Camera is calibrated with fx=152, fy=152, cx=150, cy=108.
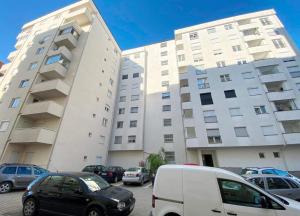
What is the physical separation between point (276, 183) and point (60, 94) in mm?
20267

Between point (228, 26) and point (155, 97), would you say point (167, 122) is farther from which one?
point (228, 26)

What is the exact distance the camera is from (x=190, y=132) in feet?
72.1

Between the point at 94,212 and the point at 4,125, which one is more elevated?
the point at 4,125

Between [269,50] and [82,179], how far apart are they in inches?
1183

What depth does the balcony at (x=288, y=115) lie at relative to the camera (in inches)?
728

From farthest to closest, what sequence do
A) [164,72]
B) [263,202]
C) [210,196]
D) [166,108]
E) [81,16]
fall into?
[164,72] → [166,108] → [81,16] → [210,196] → [263,202]

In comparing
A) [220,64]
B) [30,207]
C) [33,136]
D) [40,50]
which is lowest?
[30,207]

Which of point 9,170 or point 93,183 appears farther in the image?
point 9,170

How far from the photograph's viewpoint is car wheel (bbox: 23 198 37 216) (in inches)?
218

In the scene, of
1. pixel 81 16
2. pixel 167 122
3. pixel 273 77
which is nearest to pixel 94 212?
pixel 167 122

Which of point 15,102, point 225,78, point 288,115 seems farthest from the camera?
point 225,78

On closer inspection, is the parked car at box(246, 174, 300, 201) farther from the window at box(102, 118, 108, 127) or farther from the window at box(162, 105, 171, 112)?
the window at box(102, 118, 108, 127)

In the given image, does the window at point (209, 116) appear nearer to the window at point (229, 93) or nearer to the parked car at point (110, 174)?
the window at point (229, 93)

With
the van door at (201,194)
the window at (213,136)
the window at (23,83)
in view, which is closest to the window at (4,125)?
the window at (23,83)
